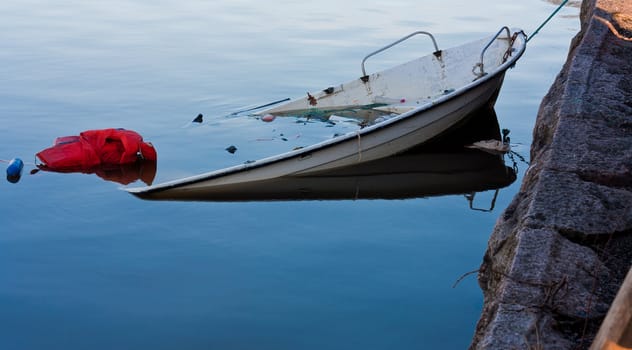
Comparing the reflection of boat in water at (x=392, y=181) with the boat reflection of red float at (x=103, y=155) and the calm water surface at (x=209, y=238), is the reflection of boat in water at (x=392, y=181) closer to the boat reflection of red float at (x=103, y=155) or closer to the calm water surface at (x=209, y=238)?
the calm water surface at (x=209, y=238)

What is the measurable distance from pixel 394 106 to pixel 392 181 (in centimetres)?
182

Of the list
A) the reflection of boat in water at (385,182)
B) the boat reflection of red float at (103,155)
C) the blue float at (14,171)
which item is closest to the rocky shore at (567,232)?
the reflection of boat in water at (385,182)

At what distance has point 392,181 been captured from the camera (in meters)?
8.13

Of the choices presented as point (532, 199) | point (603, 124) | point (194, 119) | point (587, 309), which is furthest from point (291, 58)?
point (587, 309)

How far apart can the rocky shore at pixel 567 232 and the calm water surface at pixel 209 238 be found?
113 centimetres

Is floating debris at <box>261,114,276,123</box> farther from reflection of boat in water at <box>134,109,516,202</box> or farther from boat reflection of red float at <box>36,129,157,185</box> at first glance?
reflection of boat in water at <box>134,109,516,202</box>

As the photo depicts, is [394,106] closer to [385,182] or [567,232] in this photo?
[385,182]

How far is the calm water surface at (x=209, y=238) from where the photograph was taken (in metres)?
5.16

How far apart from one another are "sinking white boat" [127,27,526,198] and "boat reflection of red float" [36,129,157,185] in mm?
930

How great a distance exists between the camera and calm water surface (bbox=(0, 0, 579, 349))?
5156 mm

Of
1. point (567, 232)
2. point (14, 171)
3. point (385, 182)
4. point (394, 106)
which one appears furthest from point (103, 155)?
point (567, 232)

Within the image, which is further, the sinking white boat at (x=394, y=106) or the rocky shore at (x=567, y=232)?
the sinking white boat at (x=394, y=106)

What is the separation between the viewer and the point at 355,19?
17828 millimetres

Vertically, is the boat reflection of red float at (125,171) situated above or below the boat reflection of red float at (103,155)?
below
